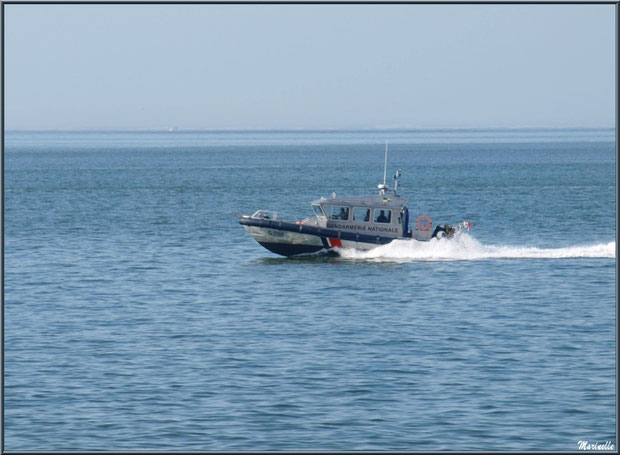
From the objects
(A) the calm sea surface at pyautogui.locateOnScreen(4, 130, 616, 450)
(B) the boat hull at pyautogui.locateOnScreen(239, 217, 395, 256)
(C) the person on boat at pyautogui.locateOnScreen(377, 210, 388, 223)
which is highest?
(C) the person on boat at pyautogui.locateOnScreen(377, 210, 388, 223)

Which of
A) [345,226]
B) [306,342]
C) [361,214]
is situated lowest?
[306,342]

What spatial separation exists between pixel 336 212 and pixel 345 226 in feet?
2.24

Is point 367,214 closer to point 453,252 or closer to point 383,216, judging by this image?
point 383,216

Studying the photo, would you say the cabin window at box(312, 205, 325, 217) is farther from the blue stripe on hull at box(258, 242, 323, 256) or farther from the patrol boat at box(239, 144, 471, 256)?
the blue stripe on hull at box(258, 242, 323, 256)

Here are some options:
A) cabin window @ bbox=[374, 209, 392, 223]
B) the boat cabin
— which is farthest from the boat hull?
cabin window @ bbox=[374, 209, 392, 223]

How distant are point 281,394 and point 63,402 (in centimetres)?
457

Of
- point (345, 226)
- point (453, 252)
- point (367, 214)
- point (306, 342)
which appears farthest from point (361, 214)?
point (306, 342)

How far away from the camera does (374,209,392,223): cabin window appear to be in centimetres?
4291

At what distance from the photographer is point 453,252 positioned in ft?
143

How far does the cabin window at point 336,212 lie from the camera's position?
1692 inches

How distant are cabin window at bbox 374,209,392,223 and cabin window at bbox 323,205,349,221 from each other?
123 cm

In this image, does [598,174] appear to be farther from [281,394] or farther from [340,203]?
[281,394]

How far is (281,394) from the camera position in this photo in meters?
22.3

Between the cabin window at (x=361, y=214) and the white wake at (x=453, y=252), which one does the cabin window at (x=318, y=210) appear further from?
the white wake at (x=453, y=252)
